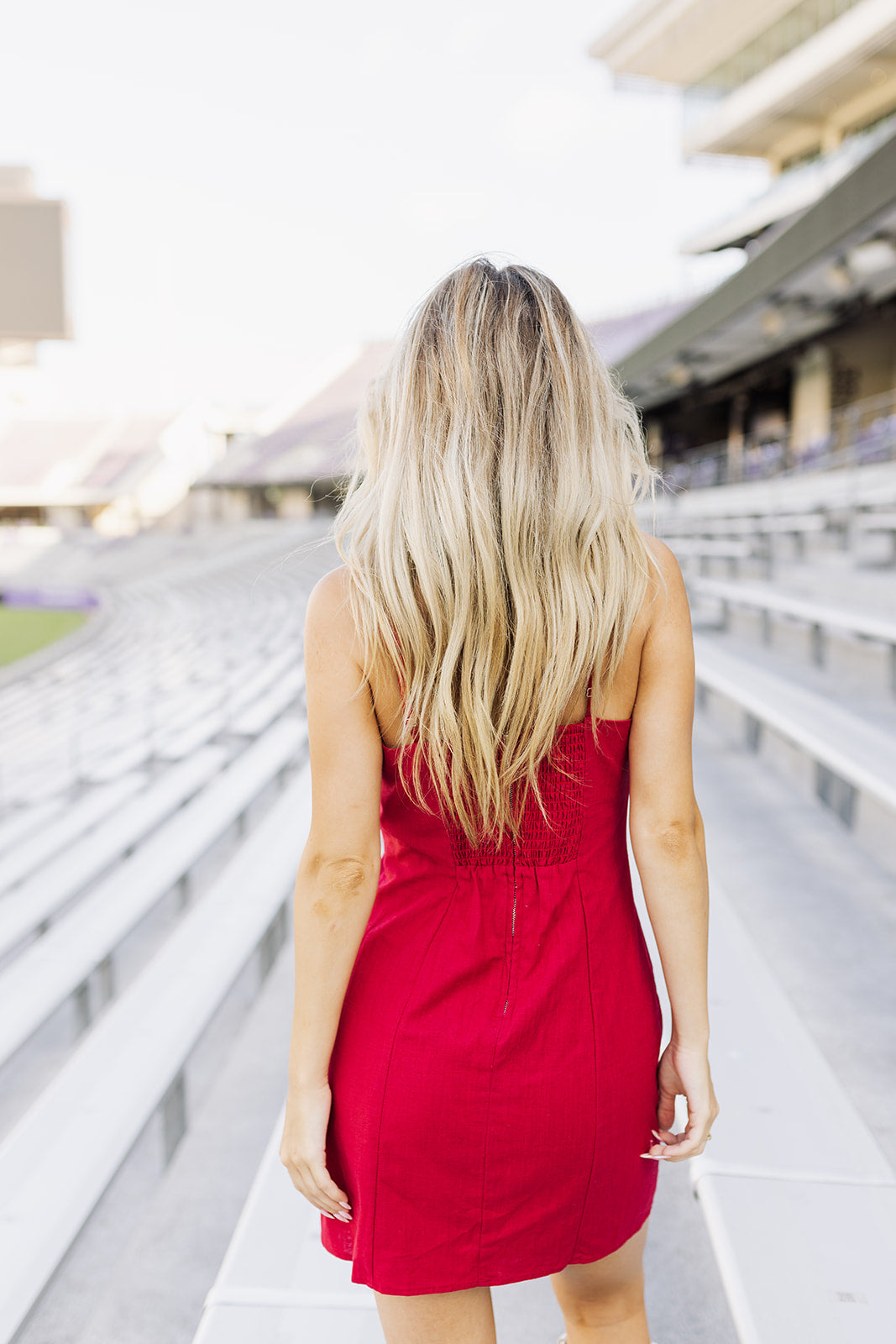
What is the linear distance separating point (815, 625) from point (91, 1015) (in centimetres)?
379

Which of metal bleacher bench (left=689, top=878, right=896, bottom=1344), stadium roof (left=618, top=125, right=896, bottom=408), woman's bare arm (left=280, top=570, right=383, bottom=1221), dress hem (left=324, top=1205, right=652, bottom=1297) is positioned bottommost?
metal bleacher bench (left=689, top=878, right=896, bottom=1344)

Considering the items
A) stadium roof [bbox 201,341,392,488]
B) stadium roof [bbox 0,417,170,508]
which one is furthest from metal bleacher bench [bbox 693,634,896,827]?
stadium roof [bbox 0,417,170,508]

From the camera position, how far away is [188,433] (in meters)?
47.9

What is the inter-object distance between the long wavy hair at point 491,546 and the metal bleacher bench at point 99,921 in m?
1.34

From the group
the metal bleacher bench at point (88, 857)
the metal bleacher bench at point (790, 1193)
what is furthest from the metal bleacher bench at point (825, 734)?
the metal bleacher bench at point (88, 857)

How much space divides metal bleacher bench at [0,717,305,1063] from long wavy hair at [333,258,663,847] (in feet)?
4.39

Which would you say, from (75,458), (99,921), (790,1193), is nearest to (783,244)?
(99,921)

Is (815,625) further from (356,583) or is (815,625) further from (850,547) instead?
(356,583)

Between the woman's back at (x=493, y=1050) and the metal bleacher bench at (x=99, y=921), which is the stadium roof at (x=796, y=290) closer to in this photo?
the metal bleacher bench at (x=99, y=921)

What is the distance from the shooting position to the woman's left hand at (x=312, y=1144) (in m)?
0.88

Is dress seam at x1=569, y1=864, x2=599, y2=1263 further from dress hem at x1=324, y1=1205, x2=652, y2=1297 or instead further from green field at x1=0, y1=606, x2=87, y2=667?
green field at x1=0, y1=606, x2=87, y2=667

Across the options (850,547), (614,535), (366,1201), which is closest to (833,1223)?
(366,1201)

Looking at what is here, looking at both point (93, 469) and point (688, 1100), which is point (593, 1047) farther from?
point (93, 469)

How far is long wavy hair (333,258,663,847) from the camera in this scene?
2.72 ft
